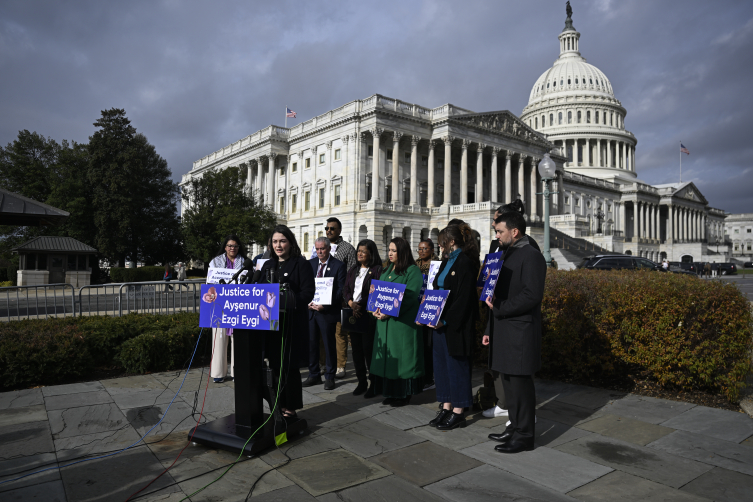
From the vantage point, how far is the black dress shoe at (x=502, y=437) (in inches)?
207

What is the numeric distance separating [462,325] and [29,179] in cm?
5334

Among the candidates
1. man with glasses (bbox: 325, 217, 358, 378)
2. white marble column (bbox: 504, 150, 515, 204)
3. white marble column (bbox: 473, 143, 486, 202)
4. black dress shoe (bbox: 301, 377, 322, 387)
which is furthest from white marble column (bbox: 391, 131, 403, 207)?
black dress shoe (bbox: 301, 377, 322, 387)

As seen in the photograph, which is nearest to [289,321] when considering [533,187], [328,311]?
[328,311]

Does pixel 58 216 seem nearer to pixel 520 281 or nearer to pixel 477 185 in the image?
pixel 520 281

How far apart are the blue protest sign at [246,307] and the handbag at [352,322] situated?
2.60 metres

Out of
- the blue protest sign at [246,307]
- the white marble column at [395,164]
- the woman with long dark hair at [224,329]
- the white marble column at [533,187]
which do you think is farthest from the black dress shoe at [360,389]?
the white marble column at [533,187]

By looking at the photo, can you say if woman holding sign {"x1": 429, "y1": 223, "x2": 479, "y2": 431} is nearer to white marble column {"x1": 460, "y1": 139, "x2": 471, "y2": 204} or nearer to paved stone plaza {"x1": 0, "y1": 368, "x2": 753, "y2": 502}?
paved stone plaza {"x1": 0, "y1": 368, "x2": 753, "y2": 502}

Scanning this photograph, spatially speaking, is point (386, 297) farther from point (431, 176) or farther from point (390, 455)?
point (431, 176)

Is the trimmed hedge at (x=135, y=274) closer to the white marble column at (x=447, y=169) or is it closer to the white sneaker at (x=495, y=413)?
the white marble column at (x=447, y=169)

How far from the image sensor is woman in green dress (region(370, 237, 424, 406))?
659 centimetres

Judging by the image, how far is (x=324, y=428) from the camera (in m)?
5.73

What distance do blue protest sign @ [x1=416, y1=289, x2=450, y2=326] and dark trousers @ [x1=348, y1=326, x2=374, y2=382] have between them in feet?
5.25

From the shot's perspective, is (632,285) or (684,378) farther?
(632,285)

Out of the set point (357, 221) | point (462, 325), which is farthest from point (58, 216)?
point (357, 221)
